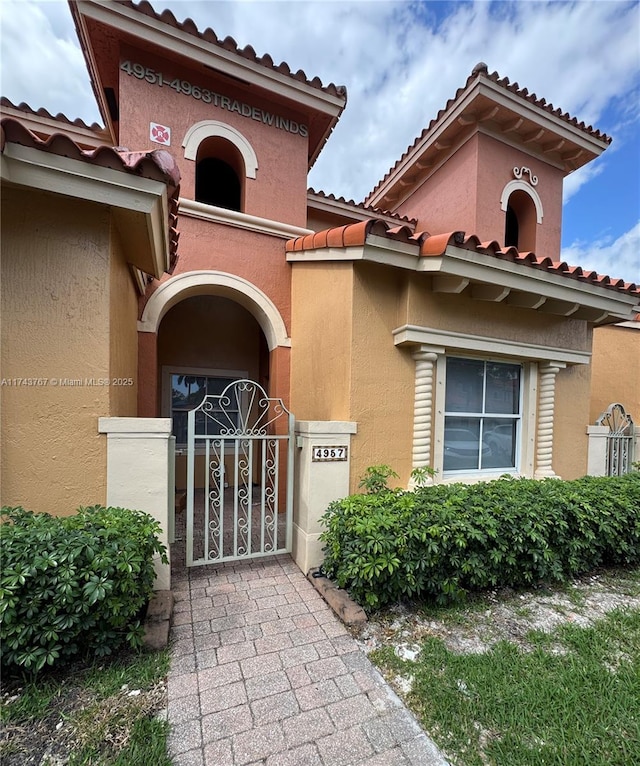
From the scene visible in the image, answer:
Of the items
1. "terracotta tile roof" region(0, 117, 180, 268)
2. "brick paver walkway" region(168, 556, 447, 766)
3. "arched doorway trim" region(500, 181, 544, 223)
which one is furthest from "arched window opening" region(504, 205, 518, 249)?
"brick paver walkway" region(168, 556, 447, 766)

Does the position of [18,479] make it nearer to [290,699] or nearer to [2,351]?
[2,351]

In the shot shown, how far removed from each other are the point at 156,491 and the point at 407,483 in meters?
2.85

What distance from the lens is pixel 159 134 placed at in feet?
17.0

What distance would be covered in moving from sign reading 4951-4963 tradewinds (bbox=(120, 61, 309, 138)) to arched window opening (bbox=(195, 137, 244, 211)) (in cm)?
60

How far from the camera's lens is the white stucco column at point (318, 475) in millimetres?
3799

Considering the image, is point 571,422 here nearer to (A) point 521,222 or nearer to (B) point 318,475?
(B) point 318,475

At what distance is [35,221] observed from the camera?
9.50 feet

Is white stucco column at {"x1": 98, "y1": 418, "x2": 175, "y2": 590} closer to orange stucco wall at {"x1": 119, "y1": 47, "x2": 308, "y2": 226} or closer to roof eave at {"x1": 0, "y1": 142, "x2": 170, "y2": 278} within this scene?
roof eave at {"x1": 0, "y1": 142, "x2": 170, "y2": 278}

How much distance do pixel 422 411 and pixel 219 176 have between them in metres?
5.82

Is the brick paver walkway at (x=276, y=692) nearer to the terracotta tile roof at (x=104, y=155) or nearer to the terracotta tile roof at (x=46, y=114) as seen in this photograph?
the terracotta tile roof at (x=104, y=155)

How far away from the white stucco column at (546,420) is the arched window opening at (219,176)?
566 cm

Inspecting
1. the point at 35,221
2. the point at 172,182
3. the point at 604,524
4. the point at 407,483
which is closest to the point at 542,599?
the point at 604,524

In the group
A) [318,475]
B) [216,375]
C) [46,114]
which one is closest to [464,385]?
[318,475]

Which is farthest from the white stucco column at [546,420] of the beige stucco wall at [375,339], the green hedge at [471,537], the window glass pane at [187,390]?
the window glass pane at [187,390]
